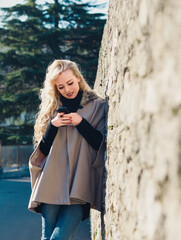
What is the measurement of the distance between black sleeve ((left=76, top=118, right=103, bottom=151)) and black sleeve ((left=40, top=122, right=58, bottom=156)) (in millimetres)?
224

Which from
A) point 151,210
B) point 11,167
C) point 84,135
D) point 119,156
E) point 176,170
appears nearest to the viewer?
point 176,170

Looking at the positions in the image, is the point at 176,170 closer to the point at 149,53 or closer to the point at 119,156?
the point at 149,53

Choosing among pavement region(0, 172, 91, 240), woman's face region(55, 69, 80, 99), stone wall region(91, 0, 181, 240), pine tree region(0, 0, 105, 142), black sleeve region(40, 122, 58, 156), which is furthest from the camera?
pine tree region(0, 0, 105, 142)

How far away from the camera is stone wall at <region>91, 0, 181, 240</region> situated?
1054mm

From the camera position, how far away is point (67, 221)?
265 cm

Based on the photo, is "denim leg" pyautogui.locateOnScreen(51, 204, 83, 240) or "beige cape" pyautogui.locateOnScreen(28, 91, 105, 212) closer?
"denim leg" pyautogui.locateOnScreen(51, 204, 83, 240)

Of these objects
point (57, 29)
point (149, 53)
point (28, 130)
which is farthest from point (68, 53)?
point (149, 53)

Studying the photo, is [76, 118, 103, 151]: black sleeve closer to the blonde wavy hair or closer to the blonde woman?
the blonde woman

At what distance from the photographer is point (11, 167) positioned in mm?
18984

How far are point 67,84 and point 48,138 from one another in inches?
19.5

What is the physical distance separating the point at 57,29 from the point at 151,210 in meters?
20.3

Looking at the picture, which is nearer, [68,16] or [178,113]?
[178,113]

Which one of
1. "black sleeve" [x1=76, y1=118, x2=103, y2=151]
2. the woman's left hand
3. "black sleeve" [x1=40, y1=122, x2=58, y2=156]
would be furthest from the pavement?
the woman's left hand

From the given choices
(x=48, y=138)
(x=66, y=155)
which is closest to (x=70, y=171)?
(x=66, y=155)
